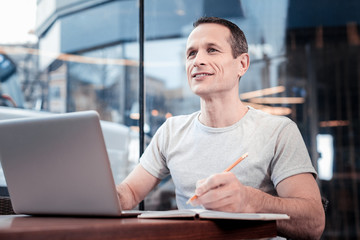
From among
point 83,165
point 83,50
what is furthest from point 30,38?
point 83,165

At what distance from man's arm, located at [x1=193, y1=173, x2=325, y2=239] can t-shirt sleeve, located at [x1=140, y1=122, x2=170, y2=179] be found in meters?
0.51

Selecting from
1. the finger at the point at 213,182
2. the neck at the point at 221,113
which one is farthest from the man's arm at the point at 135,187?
the finger at the point at 213,182

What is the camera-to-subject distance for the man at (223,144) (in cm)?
121

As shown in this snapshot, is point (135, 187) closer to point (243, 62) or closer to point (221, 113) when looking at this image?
point (221, 113)

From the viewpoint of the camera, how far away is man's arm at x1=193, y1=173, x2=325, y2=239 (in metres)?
0.88

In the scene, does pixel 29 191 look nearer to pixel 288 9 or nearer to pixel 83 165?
pixel 83 165

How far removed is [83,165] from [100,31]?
7.10 ft

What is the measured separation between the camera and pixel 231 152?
1376 mm

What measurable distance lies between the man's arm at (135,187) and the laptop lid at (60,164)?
0.44 metres

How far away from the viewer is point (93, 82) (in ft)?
9.67

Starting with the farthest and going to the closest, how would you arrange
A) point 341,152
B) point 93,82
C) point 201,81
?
point 341,152
point 93,82
point 201,81

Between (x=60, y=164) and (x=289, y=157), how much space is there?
71cm

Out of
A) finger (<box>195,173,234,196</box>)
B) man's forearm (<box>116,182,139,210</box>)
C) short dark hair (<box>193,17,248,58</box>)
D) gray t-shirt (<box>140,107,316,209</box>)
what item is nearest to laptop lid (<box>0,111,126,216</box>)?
finger (<box>195,173,234,196</box>)

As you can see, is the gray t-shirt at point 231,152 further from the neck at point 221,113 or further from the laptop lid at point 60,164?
the laptop lid at point 60,164
